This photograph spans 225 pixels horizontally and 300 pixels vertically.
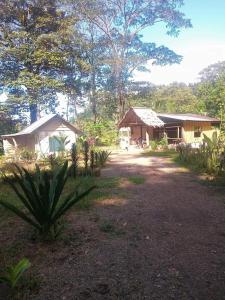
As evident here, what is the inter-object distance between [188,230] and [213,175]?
19.4ft

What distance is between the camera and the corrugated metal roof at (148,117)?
88.7 feet

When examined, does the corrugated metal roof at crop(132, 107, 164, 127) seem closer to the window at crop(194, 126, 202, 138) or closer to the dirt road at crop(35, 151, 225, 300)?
the window at crop(194, 126, 202, 138)

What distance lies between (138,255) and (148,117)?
81.4 feet

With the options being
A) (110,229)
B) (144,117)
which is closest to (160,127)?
(144,117)

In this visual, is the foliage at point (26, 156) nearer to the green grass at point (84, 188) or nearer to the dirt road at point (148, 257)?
the green grass at point (84, 188)

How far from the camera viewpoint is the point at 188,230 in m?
5.08

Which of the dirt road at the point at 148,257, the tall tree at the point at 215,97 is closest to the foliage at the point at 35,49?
the tall tree at the point at 215,97

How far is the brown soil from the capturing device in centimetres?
325

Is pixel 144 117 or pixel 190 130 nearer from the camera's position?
pixel 144 117

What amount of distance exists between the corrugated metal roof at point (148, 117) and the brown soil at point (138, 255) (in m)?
20.6

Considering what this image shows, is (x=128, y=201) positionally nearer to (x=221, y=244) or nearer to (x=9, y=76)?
(x=221, y=244)

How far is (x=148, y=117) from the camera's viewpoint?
2828 centimetres

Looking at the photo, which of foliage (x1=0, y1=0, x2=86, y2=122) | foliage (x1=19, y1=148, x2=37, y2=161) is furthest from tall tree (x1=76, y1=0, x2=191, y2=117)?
foliage (x1=19, y1=148, x2=37, y2=161)

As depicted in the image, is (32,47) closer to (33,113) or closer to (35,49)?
(35,49)
